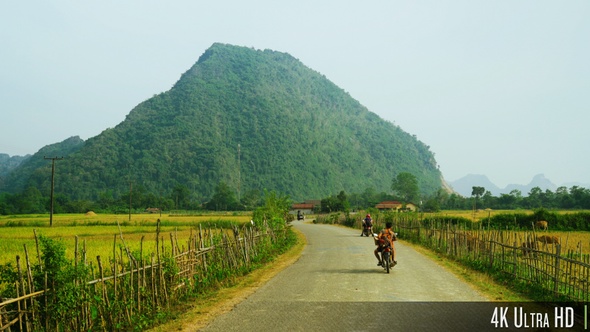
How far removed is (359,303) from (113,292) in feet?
15.9

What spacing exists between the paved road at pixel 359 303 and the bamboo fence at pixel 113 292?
1.71 metres

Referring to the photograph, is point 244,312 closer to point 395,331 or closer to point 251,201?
point 395,331

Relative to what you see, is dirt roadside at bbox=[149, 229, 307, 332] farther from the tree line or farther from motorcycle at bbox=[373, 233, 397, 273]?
the tree line

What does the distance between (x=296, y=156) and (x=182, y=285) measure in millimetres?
160288

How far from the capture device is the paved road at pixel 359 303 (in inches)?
323

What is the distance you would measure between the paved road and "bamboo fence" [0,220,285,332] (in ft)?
5.61

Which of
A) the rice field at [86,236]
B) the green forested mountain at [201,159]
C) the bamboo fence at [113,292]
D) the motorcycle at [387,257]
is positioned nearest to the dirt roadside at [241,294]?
the bamboo fence at [113,292]

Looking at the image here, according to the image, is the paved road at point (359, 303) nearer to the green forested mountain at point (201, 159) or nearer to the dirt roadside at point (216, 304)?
the dirt roadside at point (216, 304)

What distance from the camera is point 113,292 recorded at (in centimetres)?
893

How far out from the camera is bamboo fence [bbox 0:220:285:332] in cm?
743

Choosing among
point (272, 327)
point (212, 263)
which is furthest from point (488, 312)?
point (212, 263)

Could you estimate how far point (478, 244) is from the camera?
1731 centimetres

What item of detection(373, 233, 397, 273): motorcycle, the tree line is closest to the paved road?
detection(373, 233, 397, 273): motorcycle

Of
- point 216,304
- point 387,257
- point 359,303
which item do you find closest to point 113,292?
point 216,304
